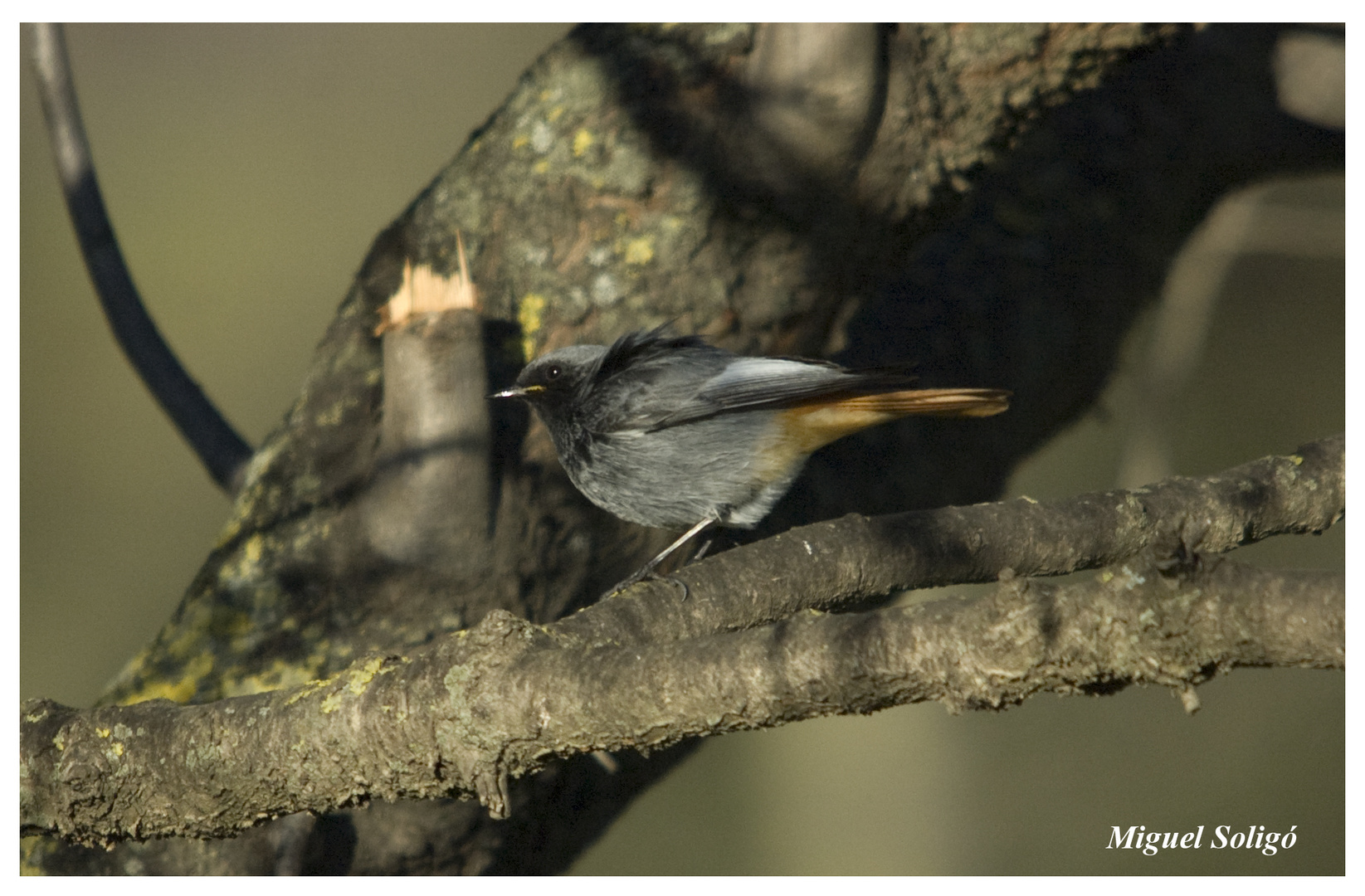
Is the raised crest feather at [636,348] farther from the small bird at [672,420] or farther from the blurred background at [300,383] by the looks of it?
the blurred background at [300,383]

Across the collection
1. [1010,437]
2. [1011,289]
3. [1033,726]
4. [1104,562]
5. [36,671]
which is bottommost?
[1033,726]

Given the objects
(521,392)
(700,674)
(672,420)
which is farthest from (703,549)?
(700,674)

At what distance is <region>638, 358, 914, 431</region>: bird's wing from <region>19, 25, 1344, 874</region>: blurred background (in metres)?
2.83

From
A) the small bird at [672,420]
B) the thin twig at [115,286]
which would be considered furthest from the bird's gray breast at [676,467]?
the thin twig at [115,286]

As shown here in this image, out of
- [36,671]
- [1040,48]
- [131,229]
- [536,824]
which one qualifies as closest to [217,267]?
[131,229]

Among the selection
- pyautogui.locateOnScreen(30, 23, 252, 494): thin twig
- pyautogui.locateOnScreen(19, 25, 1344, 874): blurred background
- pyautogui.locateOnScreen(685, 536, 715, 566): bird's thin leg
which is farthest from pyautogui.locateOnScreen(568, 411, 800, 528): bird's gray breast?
pyautogui.locateOnScreen(19, 25, 1344, 874): blurred background

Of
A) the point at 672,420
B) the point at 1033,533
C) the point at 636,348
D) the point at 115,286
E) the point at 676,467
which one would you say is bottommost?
the point at 1033,533

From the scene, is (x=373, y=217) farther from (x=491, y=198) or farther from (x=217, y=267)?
(x=491, y=198)

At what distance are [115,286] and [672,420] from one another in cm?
200

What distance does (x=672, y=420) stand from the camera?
3.30m

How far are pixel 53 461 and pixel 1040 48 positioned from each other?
215 inches

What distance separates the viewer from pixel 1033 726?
691 cm

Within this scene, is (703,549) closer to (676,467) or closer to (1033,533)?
(676,467)

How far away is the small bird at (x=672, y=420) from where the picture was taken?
3.25 meters
